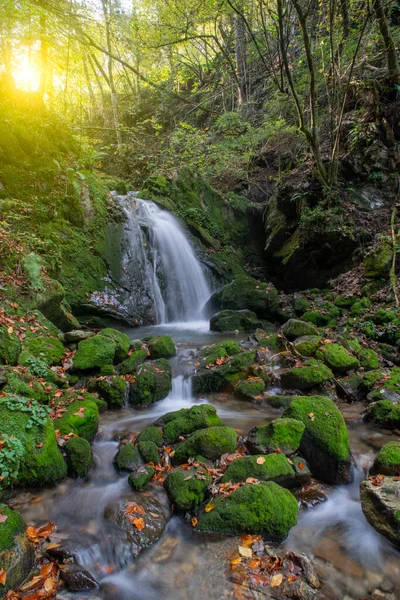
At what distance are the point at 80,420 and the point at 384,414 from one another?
4.48 metres

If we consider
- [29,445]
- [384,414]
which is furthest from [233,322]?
[29,445]

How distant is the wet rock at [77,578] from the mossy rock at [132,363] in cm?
349

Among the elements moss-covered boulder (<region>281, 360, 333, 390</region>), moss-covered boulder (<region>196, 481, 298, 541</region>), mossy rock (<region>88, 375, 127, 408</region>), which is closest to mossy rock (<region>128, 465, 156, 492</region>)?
moss-covered boulder (<region>196, 481, 298, 541</region>)

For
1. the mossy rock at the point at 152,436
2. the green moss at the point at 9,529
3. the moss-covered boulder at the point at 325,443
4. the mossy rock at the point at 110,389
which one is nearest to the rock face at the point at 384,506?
the moss-covered boulder at the point at 325,443

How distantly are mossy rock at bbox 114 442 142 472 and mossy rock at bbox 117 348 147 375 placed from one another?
2023 mm

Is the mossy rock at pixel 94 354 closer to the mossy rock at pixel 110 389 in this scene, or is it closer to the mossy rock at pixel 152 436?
the mossy rock at pixel 110 389

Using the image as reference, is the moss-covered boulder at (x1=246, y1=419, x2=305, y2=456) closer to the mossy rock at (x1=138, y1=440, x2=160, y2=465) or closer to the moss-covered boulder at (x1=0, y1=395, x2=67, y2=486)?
the mossy rock at (x1=138, y1=440, x2=160, y2=465)

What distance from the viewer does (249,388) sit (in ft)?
20.0

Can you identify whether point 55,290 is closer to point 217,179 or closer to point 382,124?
point 382,124

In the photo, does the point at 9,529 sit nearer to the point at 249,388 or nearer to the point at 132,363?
the point at 132,363

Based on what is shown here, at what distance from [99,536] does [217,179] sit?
58.8 ft

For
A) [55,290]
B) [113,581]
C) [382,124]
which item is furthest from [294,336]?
[382,124]

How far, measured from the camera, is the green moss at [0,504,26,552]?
257cm

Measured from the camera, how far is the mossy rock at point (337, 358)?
6508 millimetres
